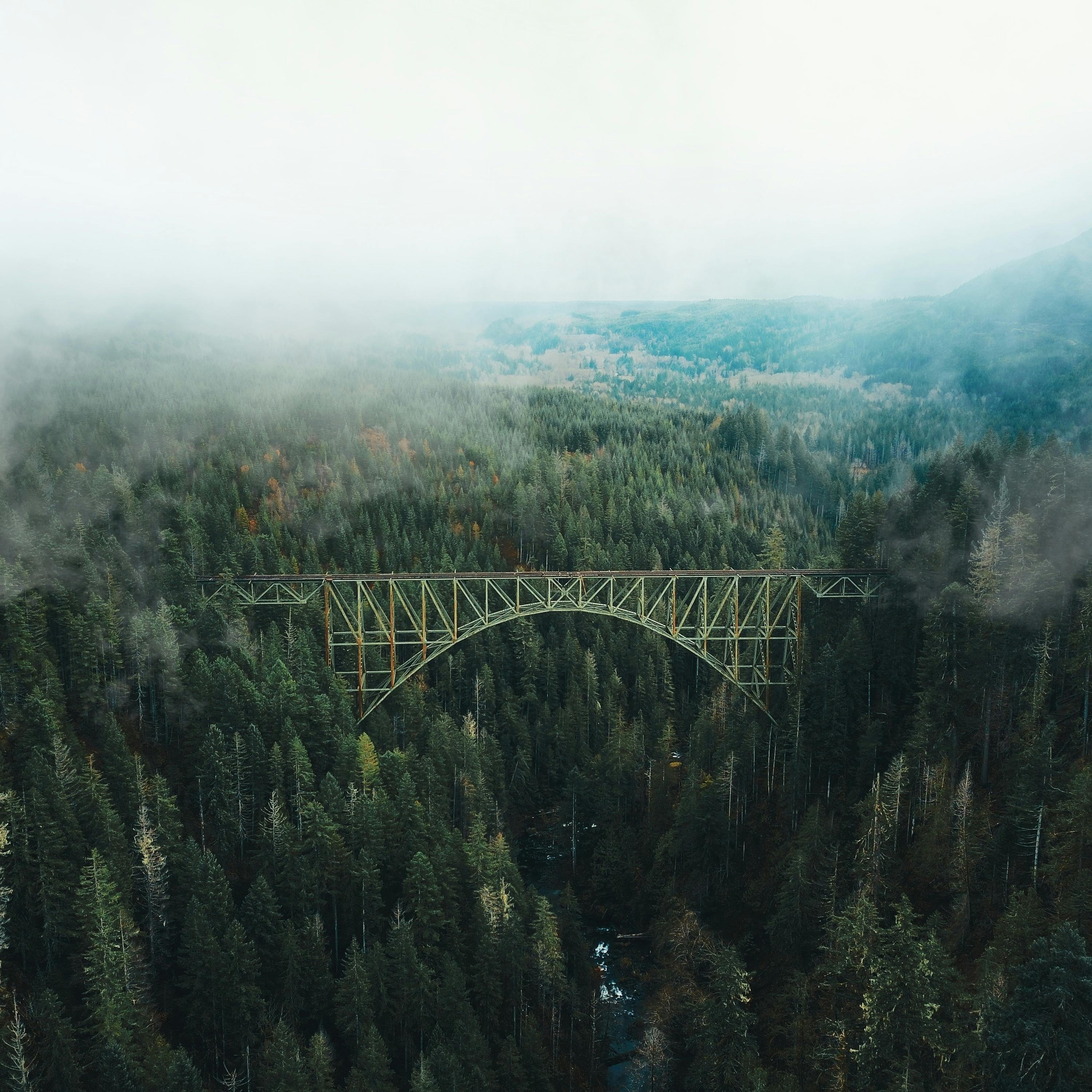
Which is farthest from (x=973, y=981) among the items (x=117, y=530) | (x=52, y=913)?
(x=117, y=530)

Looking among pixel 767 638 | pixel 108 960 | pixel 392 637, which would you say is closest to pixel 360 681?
pixel 392 637

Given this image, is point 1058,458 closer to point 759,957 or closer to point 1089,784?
point 1089,784

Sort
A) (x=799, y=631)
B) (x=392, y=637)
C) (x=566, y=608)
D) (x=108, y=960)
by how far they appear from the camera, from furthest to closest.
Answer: (x=566, y=608), (x=392, y=637), (x=799, y=631), (x=108, y=960)

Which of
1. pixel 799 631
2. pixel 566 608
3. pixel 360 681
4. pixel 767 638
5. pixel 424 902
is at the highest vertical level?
pixel 566 608

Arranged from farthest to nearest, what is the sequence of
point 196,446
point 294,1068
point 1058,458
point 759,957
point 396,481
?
point 196,446, point 396,481, point 1058,458, point 759,957, point 294,1068

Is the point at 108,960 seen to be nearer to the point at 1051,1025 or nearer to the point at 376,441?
the point at 1051,1025
